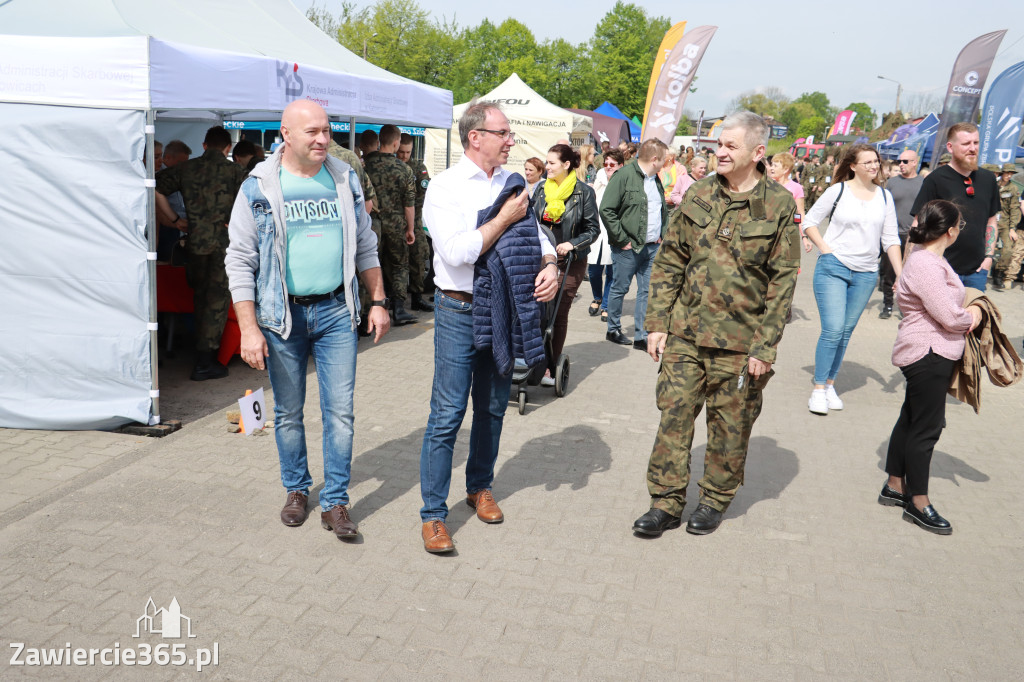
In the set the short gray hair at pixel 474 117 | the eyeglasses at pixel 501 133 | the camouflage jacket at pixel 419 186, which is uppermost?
the short gray hair at pixel 474 117

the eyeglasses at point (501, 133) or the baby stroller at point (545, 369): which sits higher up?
the eyeglasses at point (501, 133)

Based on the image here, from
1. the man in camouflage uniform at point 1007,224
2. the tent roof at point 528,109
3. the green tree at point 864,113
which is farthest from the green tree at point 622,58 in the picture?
the green tree at point 864,113

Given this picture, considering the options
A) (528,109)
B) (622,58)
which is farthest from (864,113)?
(528,109)

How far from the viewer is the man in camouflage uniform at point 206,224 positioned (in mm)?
6582

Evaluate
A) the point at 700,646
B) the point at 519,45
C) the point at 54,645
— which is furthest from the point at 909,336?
the point at 519,45

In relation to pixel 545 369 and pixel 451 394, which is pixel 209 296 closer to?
pixel 545 369

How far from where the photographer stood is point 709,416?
4.19 meters

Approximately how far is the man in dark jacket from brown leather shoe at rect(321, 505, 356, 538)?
4769 millimetres

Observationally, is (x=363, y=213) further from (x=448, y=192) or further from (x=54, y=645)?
(x=54, y=645)

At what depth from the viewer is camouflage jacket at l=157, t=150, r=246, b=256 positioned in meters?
6.57

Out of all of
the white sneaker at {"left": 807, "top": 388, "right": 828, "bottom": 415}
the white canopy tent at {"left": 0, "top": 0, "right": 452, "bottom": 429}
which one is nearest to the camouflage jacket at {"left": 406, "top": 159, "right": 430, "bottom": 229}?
the white canopy tent at {"left": 0, "top": 0, "right": 452, "bottom": 429}

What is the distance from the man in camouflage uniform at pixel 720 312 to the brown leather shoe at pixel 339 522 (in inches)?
54.9

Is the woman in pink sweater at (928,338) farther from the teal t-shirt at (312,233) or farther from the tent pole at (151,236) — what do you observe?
the tent pole at (151,236)

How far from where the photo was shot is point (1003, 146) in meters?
12.6
